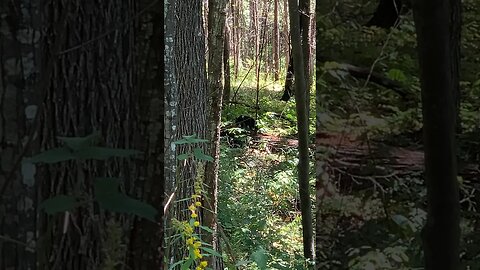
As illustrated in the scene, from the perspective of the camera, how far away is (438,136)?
1165mm

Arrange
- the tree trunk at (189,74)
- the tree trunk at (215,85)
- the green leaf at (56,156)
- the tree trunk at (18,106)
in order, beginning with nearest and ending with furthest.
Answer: the green leaf at (56,156), the tree trunk at (18,106), the tree trunk at (189,74), the tree trunk at (215,85)

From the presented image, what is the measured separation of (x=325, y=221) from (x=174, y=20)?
3.27 metres

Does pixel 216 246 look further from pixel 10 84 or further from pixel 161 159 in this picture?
pixel 10 84

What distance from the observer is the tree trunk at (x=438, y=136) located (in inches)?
45.4

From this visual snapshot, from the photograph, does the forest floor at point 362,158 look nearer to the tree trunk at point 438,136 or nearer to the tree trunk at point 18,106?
the tree trunk at point 438,136

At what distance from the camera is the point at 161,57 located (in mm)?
1729

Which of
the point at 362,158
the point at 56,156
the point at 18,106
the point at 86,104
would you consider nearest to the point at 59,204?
the point at 56,156

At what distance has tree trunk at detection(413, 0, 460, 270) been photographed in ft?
3.78

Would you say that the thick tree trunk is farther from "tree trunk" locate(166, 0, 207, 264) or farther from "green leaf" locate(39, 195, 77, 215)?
"tree trunk" locate(166, 0, 207, 264)

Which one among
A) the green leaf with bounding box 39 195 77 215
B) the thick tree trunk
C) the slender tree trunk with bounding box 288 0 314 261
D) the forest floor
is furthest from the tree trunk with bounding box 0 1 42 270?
the slender tree trunk with bounding box 288 0 314 261

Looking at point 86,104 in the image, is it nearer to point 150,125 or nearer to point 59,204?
point 150,125

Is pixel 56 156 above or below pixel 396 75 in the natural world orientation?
below

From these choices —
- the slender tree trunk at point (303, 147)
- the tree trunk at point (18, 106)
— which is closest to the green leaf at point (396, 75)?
the tree trunk at point (18, 106)

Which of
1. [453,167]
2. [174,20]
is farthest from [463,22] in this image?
[174,20]
